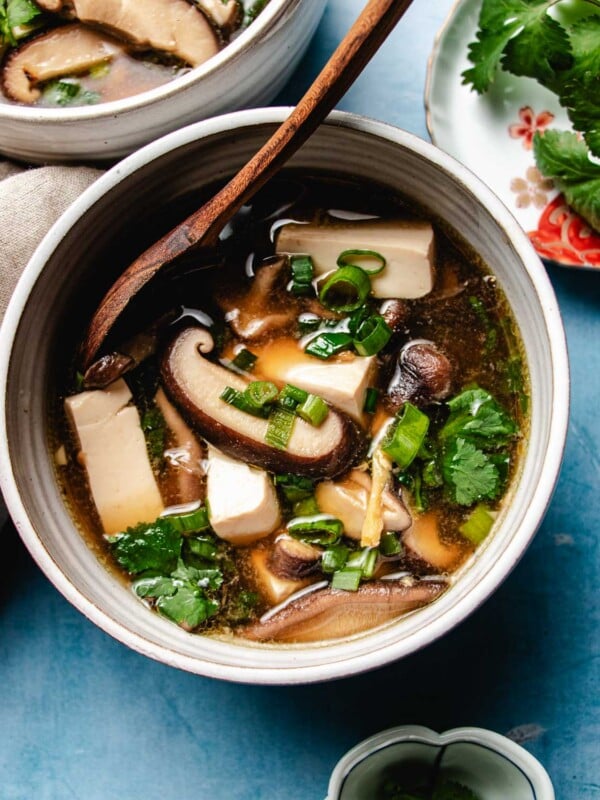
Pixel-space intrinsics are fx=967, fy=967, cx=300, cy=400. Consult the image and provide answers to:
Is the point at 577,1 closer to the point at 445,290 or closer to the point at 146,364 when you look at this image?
the point at 445,290

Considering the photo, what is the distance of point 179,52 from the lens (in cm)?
200

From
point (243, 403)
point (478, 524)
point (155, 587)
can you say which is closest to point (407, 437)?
point (478, 524)

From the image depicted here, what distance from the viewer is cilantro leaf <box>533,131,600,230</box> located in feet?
6.74

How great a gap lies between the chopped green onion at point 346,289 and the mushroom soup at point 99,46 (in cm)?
56

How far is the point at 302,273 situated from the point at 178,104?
1.27 ft

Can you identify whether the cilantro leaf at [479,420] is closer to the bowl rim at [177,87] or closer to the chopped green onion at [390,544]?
the chopped green onion at [390,544]

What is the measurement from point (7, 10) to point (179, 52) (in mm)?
386

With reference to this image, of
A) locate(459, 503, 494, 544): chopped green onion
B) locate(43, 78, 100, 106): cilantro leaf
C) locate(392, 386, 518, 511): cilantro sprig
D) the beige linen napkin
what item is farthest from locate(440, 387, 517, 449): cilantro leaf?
locate(43, 78, 100, 106): cilantro leaf

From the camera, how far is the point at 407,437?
1799 millimetres

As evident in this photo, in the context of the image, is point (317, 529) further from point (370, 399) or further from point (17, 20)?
point (17, 20)

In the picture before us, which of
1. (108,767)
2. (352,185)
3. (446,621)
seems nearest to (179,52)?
(352,185)

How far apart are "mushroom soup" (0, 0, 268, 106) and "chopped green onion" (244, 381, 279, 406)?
69 cm

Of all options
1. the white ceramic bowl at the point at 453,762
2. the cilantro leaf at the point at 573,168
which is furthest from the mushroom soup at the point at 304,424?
the cilantro leaf at the point at 573,168

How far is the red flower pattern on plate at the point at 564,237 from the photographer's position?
6.93 ft
